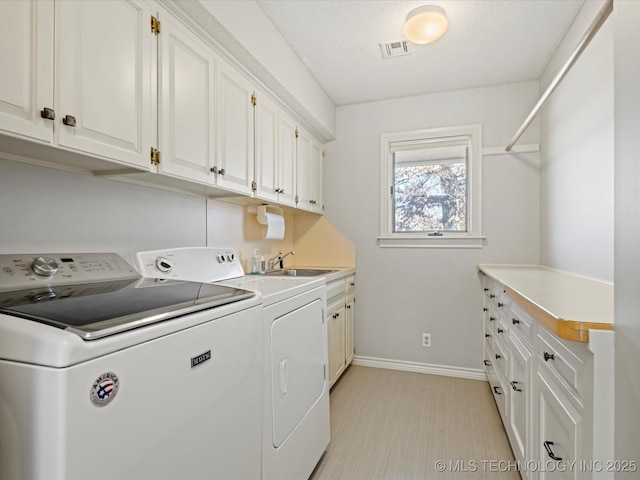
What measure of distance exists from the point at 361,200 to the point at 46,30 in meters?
2.58

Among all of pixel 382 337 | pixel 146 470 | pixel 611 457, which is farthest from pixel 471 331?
pixel 146 470

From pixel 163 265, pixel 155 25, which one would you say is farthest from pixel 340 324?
pixel 155 25

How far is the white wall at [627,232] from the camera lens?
2.36 feet

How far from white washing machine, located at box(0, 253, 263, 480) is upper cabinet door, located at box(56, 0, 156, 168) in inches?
18.7

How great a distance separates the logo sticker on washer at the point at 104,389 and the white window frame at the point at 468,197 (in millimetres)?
2676

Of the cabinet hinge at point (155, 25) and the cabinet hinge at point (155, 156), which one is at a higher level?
the cabinet hinge at point (155, 25)

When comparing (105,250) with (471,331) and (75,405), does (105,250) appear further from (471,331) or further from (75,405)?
(471,331)

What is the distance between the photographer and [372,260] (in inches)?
125

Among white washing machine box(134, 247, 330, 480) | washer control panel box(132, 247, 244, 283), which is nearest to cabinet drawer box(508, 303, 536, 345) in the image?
white washing machine box(134, 247, 330, 480)

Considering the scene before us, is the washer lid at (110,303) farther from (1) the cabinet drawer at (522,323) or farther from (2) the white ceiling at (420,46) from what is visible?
(2) the white ceiling at (420,46)

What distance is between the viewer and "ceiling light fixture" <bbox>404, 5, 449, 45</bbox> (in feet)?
6.19

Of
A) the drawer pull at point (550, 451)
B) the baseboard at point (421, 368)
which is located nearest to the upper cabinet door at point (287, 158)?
the baseboard at point (421, 368)

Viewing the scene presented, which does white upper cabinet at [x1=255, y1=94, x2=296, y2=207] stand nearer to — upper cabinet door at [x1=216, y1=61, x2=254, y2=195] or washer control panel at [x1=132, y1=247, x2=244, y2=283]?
upper cabinet door at [x1=216, y1=61, x2=254, y2=195]

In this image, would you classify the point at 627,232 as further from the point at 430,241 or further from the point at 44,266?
the point at 430,241
